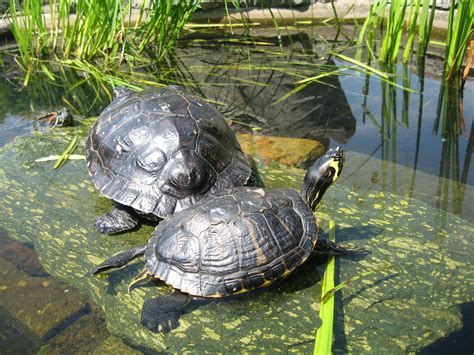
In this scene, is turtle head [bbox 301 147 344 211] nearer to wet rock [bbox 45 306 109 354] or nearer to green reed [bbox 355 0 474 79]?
wet rock [bbox 45 306 109 354]

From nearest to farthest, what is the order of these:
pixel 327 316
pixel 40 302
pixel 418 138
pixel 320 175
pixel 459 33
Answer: pixel 327 316, pixel 40 302, pixel 320 175, pixel 418 138, pixel 459 33

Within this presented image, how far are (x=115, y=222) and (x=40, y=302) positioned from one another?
0.69 metres

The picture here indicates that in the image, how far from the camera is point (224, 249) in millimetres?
2648

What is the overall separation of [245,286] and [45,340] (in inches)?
39.2

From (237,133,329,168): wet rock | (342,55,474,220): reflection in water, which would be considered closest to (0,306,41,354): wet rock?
(237,133,329,168): wet rock

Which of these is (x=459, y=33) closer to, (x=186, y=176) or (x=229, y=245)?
(x=186, y=176)

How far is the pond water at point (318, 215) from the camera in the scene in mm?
2543

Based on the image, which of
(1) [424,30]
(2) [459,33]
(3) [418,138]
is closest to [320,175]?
(3) [418,138]

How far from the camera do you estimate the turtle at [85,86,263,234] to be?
326 centimetres

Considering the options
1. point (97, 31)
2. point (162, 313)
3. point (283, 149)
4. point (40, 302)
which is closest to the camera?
point (162, 313)

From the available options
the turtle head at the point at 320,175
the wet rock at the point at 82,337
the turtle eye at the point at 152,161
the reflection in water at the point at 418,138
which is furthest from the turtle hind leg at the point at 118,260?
the reflection in water at the point at 418,138

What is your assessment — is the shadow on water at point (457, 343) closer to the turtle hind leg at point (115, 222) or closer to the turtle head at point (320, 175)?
the turtle head at point (320, 175)

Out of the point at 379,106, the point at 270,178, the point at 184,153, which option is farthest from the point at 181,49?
the point at 184,153

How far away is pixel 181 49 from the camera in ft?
25.6
